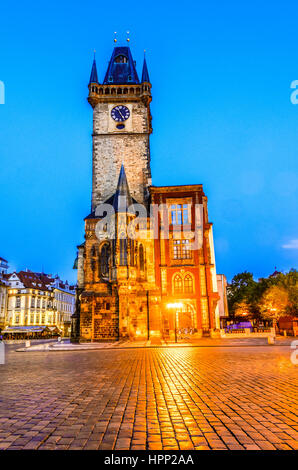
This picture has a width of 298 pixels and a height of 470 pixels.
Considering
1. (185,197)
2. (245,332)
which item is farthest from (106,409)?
(245,332)

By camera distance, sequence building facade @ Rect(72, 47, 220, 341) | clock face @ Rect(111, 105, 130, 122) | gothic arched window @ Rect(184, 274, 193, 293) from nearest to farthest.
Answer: building facade @ Rect(72, 47, 220, 341) < gothic arched window @ Rect(184, 274, 193, 293) < clock face @ Rect(111, 105, 130, 122)

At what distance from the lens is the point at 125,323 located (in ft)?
102

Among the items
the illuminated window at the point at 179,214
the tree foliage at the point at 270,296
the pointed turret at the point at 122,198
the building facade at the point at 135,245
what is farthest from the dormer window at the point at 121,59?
the tree foliage at the point at 270,296

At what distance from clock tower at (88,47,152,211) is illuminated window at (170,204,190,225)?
15.1 feet

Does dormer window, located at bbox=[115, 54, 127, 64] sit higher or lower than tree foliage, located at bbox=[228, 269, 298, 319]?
higher

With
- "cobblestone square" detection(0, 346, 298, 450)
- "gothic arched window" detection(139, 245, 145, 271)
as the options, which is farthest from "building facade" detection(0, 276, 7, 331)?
"cobblestone square" detection(0, 346, 298, 450)

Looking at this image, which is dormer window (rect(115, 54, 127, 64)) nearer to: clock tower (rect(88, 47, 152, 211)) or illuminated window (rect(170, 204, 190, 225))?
clock tower (rect(88, 47, 152, 211))

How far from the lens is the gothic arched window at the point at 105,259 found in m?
34.8

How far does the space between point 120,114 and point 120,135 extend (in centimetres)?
294

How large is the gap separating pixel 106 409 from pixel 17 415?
154 centimetres

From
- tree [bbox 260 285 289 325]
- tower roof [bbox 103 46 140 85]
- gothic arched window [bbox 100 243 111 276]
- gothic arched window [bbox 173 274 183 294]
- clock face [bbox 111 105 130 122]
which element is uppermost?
tower roof [bbox 103 46 140 85]

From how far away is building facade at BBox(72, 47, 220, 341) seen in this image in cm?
3203

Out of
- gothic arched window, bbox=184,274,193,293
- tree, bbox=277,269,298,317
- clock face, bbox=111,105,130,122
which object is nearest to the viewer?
gothic arched window, bbox=184,274,193,293
